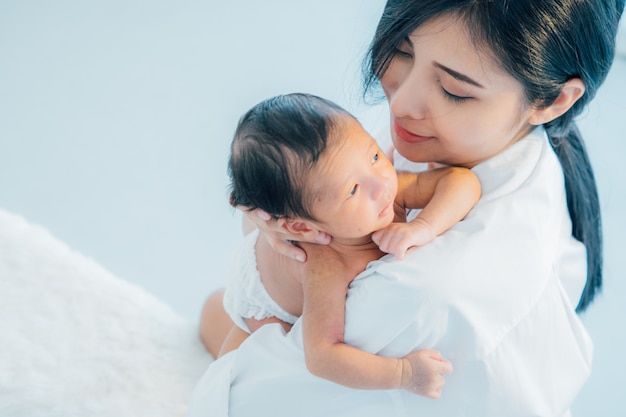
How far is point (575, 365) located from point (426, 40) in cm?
55

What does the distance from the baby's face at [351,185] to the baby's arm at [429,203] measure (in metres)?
0.04

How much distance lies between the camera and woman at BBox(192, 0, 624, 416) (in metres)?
0.96

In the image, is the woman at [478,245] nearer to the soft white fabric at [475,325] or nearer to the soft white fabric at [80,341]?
the soft white fabric at [475,325]

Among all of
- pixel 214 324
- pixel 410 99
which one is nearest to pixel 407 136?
pixel 410 99

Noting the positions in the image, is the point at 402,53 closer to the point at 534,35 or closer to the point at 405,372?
the point at 534,35

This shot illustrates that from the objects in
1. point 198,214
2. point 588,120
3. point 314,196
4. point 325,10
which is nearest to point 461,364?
point 314,196

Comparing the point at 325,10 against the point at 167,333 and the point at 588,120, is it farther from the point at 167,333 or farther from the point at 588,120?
the point at 167,333

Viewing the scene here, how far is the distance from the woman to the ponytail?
Answer: 54mm

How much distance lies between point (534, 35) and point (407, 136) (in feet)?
0.90

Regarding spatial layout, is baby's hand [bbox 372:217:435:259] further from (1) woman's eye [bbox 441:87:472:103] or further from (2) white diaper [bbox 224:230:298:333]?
(2) white diaper [bbox 224:230:298:333]

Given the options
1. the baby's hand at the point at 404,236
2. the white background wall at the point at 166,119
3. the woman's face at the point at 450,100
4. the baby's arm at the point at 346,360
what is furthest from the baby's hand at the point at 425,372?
the white background wall at the point at 166,119

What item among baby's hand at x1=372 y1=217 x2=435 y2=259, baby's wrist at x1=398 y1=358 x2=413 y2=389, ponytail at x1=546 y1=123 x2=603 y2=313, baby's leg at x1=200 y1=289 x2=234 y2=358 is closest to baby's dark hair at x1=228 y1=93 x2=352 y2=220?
baby's hand at x1=372 y1=217 x2=435 y2=259

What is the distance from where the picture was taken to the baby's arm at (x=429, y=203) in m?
0.99

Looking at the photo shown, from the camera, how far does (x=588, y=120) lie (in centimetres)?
250
